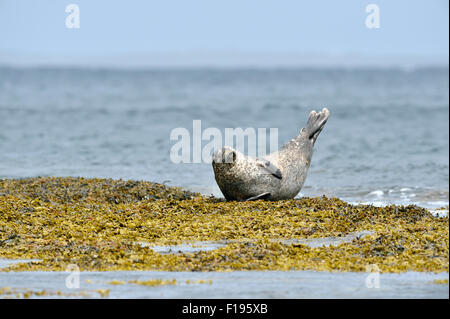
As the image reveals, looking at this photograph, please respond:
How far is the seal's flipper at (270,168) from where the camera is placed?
10.6m

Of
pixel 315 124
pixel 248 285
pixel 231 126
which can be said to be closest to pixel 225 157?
pixel 315 124

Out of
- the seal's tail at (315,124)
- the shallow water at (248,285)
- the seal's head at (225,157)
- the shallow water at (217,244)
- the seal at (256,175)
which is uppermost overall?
the seal's tail at (315,124)

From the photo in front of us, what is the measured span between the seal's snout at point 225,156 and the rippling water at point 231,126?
2.34 m

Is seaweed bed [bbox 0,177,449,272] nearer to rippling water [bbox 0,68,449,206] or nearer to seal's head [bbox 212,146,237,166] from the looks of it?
seal's head [bbox 212,146,237,166]

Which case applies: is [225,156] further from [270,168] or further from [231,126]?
[231,126]

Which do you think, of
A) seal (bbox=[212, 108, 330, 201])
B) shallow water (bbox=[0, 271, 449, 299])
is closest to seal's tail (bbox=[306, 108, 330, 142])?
seal (bbox=[212, 108, 330, 201])

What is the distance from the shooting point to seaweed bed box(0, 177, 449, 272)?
740 centimetres

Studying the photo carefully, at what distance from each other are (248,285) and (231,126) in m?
20.4

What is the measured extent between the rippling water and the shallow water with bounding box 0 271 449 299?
16.7 ft

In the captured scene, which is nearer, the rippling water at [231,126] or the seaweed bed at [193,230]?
the seaweed bed at [193,230]

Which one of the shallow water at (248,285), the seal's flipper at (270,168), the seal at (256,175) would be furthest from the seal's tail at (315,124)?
the shallow water at (248,285)

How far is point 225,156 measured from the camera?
10594 mm

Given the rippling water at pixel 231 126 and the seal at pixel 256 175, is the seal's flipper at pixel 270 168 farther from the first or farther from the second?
the rippling water at pixel 231 126
